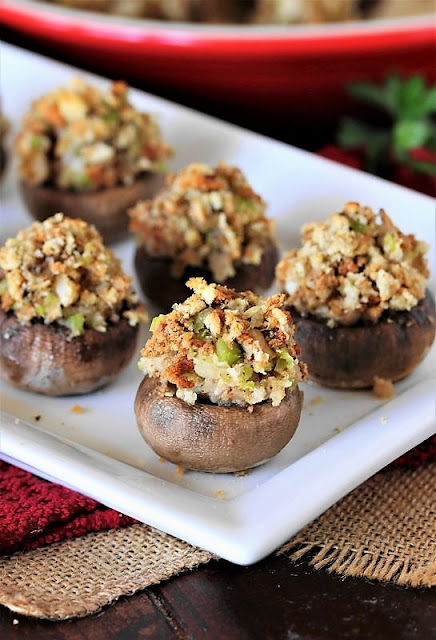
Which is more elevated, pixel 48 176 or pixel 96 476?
pixel 48 176

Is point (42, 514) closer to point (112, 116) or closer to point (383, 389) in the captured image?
point (383, 389)

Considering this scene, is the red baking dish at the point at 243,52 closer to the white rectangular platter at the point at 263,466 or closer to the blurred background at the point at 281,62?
the blurred background at the point at 281,62

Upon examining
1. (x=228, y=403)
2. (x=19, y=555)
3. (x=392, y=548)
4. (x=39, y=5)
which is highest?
(x=39, y=5)

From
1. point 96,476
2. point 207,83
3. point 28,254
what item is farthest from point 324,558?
point 207,83

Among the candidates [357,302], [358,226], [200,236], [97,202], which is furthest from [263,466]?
[97,202]

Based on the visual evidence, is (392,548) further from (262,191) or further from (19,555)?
(262,191)

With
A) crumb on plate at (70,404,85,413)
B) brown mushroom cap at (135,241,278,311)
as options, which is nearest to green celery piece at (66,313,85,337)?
crumb on plate at (70,404,85,413)

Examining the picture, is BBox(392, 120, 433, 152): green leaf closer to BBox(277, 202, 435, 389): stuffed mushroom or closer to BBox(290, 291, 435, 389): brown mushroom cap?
BBox(277, 202, 435, 389): stuffed mushroom

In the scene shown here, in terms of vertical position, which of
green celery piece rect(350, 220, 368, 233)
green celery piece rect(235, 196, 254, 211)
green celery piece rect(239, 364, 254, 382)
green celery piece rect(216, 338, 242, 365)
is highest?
green celery piece rect(350, 220, 368, 233)
